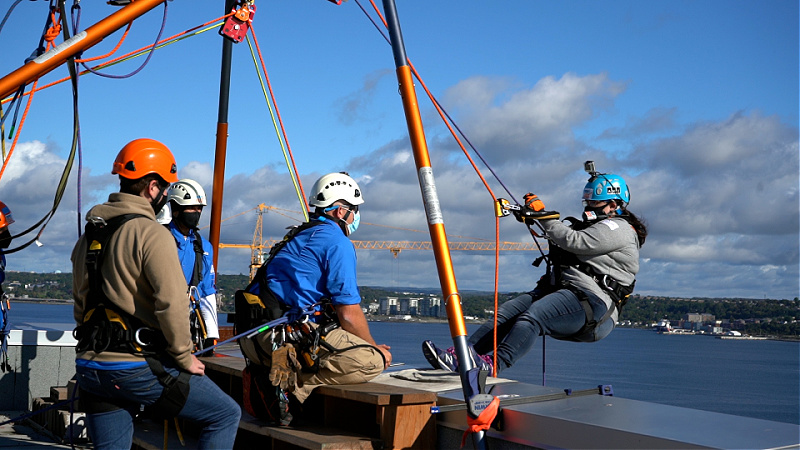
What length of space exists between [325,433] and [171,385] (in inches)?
52.7

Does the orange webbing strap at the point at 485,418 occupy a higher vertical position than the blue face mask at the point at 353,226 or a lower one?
lower

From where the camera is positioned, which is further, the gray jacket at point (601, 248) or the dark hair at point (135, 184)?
the gray jacket at point (601, 248)

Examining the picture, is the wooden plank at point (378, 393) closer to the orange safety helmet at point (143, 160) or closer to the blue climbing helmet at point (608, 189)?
the orange safety helmet at point (143, 160)

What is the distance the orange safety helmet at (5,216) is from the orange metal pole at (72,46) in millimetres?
4281

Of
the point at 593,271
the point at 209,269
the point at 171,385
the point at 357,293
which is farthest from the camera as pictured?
the point at 209,269

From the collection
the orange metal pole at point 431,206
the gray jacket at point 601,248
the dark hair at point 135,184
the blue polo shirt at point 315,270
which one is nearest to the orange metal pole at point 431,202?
the orange metal pole at point 431,206

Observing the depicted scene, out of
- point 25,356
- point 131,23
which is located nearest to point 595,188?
point 131,23

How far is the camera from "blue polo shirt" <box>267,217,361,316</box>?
501 centimetres

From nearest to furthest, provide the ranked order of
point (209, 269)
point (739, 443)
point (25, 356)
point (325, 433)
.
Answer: point (739, 443) → point (325, 433) → point (209, 269) → point (25, 356)

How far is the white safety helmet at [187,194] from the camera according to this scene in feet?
23.9

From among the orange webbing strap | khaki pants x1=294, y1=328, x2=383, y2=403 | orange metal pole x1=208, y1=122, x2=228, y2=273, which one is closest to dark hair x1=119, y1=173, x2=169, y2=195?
khaki pants x1=294, y1=328, x2=383, y2=403

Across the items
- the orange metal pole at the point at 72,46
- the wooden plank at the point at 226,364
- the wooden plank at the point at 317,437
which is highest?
the orange metal pole at the point at 72,46

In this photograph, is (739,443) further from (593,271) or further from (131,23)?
(131,23)

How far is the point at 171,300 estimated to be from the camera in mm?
3574
